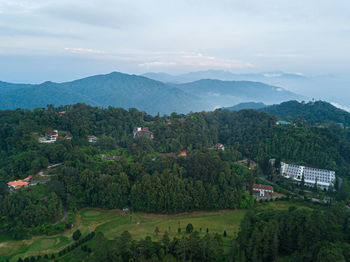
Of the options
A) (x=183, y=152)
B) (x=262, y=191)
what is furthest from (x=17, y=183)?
(x=262, y=191)

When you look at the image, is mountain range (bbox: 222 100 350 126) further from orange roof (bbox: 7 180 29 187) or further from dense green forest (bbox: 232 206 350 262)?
orange roof (bbox: 7 180 29 187)

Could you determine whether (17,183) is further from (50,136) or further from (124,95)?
(124,95)

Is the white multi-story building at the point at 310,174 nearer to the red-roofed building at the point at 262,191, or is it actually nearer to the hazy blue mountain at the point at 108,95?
the red-roofed building at the point at 262,191

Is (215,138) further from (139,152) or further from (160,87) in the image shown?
(160,87)

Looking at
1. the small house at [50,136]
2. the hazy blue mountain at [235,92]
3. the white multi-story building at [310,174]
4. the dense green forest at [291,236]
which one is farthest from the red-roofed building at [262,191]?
the hazy blue mountain at [235,92]

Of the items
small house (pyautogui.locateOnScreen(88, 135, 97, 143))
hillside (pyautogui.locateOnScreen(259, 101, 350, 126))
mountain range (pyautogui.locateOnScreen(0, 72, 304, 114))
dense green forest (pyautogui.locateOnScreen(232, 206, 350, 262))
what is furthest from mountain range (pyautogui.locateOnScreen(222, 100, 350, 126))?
mountain range (pyautogui.locateOnScreen(0, 72, 304, 114))

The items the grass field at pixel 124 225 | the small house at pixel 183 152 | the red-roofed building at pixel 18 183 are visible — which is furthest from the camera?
the small house at pixel 183 152
